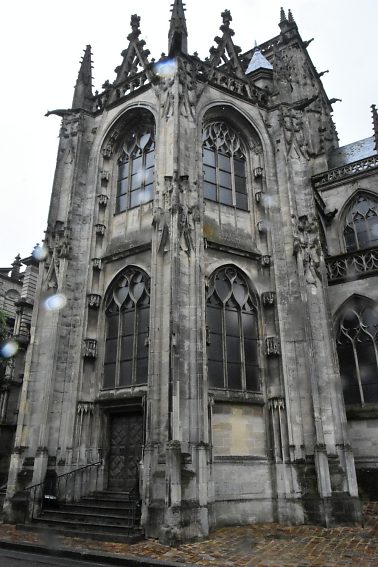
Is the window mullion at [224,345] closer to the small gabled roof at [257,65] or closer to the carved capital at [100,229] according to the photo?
the carved capital at [100,229]

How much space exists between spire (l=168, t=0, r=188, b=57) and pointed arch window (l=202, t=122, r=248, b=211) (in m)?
2.75

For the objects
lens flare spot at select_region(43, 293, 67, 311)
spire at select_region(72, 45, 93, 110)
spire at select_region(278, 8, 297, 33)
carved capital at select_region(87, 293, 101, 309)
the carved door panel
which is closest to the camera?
the carved door panel

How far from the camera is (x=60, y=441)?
42.3ft

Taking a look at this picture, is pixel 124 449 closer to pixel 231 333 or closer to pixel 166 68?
pixel 231 333

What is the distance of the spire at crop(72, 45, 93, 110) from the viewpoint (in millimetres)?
17938

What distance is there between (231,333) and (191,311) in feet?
7.69

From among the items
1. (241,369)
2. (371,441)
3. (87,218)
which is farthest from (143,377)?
(371,441)

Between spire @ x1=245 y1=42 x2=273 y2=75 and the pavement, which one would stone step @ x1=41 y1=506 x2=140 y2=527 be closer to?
the pavement

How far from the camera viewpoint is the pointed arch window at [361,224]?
2133 cm

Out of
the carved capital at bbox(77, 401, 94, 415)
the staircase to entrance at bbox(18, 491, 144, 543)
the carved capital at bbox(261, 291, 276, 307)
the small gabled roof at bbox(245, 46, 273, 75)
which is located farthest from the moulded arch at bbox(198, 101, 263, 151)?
the staircase to entrance at bbox(18, 491, 144, 543)

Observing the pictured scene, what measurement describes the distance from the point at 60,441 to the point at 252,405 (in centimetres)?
567

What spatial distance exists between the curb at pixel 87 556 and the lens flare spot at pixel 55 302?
673 cm

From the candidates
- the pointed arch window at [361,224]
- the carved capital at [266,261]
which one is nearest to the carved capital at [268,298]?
the carved capital at [266,261]

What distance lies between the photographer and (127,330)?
46.3 feet
